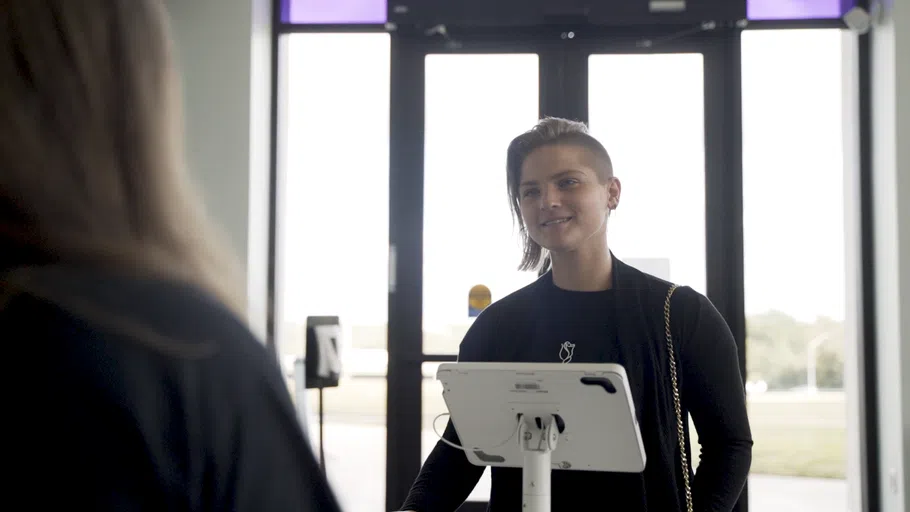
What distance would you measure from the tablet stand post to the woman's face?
0.51 metres

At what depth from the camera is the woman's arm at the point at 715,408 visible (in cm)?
152

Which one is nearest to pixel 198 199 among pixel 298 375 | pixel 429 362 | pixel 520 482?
pixel 520 482

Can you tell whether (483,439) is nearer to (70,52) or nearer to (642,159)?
(70,52)

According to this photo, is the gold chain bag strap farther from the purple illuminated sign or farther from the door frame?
the purple illuminated sign

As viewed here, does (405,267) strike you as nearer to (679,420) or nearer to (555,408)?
(679,420)

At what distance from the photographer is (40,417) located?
42 centimetres

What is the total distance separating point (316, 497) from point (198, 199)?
20 centimetres

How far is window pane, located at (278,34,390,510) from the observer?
12.2ft

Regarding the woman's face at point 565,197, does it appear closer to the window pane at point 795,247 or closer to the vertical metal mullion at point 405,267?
the vertical metal mullion at point 405,267

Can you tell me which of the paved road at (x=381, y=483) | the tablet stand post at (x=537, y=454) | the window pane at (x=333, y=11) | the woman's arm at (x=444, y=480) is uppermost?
the window pane at (x=333, y=11)

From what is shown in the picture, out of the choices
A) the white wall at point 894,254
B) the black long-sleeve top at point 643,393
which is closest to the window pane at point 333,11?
the white wall at point 894,254

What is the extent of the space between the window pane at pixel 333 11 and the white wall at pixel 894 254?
2214 mm

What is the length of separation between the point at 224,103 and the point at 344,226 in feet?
2.54

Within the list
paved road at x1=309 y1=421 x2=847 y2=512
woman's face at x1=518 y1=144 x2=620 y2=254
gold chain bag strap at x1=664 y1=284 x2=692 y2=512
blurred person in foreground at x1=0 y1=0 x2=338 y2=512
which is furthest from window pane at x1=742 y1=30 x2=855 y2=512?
blurred person in foreground at x1=0 y1=0 x2=338 y2=512
